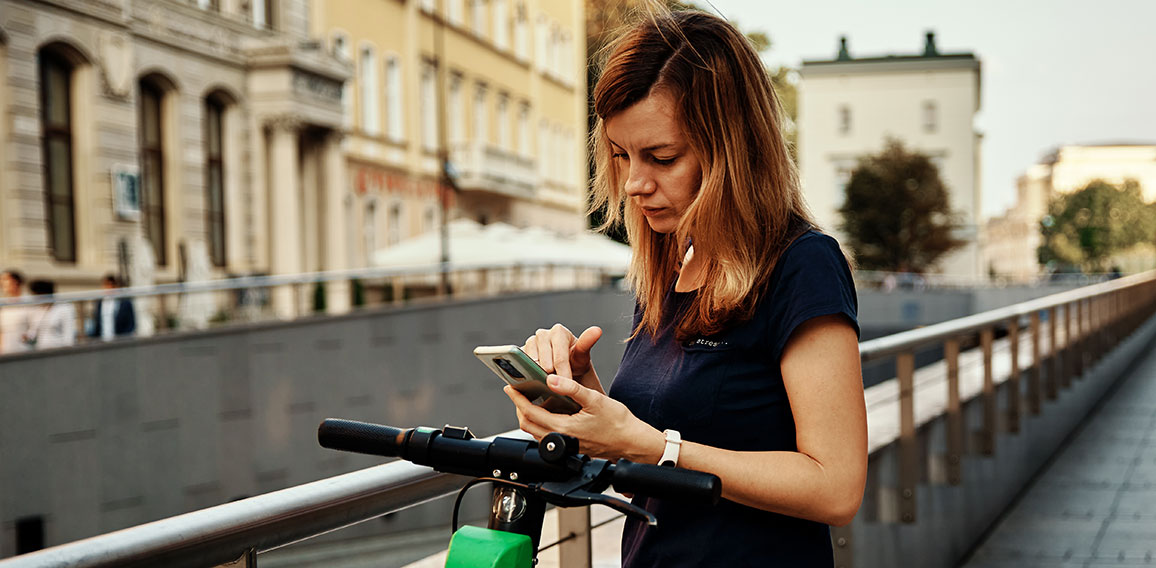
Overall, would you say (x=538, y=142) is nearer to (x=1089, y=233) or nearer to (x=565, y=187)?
(x=565, y=187)

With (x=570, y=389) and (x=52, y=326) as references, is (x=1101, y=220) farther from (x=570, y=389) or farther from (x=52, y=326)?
(x=570, y=389)

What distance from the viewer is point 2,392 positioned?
→ 1199 centimetres

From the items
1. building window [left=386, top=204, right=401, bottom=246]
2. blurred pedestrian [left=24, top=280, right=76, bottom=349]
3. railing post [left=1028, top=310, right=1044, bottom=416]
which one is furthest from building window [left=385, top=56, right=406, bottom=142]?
railing post [left=1028, top=310, right=1044, bottom=416]

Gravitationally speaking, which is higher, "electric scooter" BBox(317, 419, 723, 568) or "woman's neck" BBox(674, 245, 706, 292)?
"woman's neck" BBox(674, 245, 706, 292)

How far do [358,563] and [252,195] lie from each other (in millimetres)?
24072

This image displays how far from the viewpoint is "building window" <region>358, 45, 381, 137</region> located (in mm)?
31500

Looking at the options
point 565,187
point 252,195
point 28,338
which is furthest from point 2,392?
point 565,187

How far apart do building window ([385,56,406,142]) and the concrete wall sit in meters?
14.1

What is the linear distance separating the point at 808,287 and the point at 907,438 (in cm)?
394

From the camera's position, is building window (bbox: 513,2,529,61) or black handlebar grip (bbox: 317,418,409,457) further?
building window (bbox: 513,2,529,61)

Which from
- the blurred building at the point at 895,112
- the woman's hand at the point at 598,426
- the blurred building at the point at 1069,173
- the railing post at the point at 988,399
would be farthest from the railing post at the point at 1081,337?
the blurred building at the point at 1069,173

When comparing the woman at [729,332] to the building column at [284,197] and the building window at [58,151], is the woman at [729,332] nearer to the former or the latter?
the building window at [58,151]

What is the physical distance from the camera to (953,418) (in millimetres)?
6457

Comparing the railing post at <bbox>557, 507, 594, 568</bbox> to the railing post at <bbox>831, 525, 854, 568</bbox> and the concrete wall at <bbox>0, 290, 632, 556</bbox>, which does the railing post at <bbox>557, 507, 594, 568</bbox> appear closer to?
the railing post at <bbox>831, 525, 854, 568</bbox>
